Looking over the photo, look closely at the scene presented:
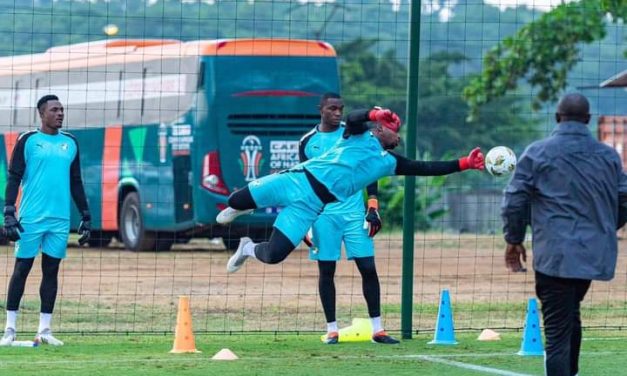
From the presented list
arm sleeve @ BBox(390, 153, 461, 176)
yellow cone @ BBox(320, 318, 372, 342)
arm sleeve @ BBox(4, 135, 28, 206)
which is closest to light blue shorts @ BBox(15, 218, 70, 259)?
arm sleeve @ BBox(4, 135, 28, 206)

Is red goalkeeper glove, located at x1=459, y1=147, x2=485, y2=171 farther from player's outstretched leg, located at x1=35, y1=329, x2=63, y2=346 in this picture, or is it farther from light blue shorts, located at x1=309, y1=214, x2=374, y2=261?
player's outstretched leg, located at x1=35, y1=329, x2=63, y2=346

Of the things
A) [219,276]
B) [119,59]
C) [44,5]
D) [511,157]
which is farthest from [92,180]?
[511,157]

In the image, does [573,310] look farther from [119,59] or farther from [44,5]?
[119,59]

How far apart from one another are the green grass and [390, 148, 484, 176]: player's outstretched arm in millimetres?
1373

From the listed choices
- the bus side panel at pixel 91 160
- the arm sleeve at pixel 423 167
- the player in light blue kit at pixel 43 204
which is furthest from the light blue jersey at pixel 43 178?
the bus side panel at pixel 91 160

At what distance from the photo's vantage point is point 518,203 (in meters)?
8.48

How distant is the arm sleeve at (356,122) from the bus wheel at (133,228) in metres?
15.4

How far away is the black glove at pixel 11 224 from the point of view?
11.6 metres

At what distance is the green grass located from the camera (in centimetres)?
1047

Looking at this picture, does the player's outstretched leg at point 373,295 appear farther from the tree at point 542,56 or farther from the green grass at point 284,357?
the tree at point 542,56

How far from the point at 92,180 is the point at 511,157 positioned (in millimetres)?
17085

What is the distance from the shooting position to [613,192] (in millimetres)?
8781

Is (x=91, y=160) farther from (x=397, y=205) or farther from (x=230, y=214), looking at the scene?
(x=230, y=214)

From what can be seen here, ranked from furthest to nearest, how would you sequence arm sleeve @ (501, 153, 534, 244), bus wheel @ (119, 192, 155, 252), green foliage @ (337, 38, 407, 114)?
green foliage @ (337, 38, 407, 114)
bus wheel @ (119, 192, 155, 252)
arm sleeve @ (501, 153, 534, 244)
